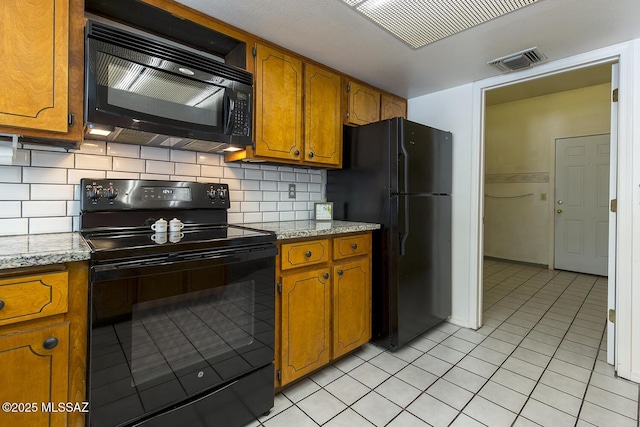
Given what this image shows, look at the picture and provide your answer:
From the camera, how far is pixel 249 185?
7.38ft

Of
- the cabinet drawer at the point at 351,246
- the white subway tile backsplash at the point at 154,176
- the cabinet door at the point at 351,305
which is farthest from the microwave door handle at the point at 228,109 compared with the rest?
the cabinet door at the point at 351,305

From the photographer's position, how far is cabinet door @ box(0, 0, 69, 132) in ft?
3.83

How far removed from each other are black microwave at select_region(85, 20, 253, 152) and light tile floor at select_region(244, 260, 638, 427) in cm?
156

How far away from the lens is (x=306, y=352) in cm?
185

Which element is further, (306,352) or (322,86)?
(322,86)

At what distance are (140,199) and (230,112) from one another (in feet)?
2.22

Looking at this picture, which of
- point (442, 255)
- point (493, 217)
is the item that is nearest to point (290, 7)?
point (442, 255)

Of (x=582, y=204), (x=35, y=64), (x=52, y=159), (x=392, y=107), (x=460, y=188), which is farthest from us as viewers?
(x=582, y=204)

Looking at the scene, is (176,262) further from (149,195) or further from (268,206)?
(268,206)

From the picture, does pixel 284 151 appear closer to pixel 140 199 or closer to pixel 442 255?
pixel 140 199

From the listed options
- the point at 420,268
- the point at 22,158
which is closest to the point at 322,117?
the point at 420,268

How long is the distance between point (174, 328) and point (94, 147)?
42.3 inches

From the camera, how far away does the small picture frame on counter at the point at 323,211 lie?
249 cm

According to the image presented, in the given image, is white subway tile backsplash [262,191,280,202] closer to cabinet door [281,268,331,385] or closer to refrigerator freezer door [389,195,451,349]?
cabinet door [281,268,331,385]
